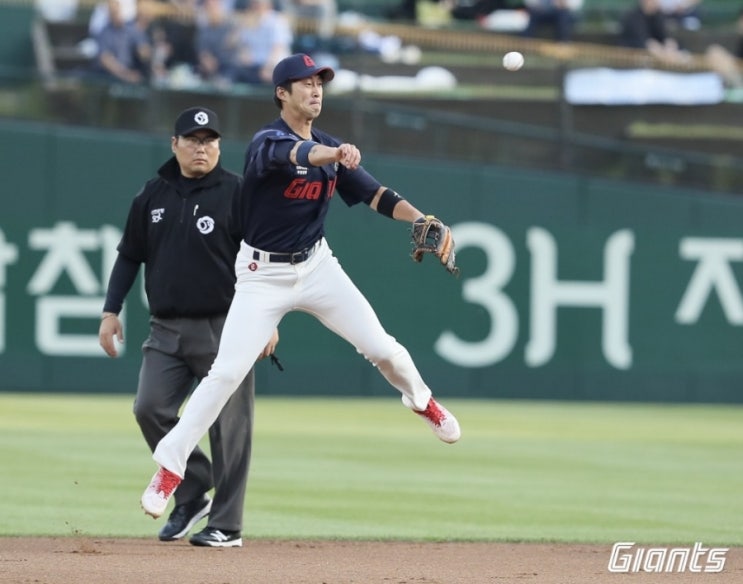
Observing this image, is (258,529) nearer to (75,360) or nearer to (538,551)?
(538,551)

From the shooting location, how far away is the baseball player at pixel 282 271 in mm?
6930

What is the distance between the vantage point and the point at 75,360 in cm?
1672

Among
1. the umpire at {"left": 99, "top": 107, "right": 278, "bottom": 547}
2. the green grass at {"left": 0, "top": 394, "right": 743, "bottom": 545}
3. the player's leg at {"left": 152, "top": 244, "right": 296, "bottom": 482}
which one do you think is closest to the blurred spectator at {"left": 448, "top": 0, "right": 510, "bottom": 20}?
the green grass at {"left": 0, "top": 394, "right": 743, "bottom": 545}

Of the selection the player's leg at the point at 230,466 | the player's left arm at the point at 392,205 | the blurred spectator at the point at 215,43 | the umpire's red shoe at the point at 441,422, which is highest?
the blurred spectator at the point at 215,43

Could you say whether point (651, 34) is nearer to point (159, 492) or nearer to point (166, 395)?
point (166, 395)

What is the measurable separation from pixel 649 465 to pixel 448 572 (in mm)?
5007

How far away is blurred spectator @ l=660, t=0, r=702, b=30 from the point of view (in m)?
19.0

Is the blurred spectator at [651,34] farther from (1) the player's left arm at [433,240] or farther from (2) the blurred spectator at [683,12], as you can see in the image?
(1) the player's left arm at [433,240]

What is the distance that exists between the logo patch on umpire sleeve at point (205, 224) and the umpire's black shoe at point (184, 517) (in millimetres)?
1285

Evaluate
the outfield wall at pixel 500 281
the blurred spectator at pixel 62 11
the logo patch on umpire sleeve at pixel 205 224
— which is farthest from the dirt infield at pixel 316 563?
the blurred spectator at pixel 62 11

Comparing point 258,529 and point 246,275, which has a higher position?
point 246,275

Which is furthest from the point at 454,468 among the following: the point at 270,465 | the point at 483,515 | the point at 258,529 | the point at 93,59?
the point at 93,59

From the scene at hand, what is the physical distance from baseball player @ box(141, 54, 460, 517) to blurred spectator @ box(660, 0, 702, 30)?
1250 cm

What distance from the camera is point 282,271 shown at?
23.2ft
